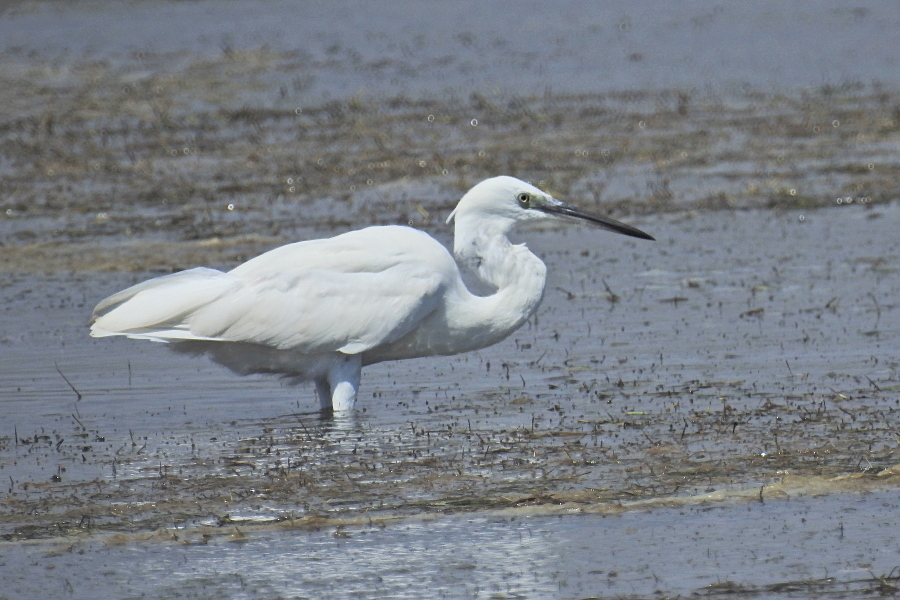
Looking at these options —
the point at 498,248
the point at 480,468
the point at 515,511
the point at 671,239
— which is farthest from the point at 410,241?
the point at 671,239

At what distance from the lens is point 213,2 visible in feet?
113

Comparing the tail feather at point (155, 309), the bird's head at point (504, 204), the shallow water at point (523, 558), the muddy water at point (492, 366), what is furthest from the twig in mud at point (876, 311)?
the tail feather at point (155, 309)

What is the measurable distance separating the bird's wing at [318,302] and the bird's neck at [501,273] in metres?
0.18

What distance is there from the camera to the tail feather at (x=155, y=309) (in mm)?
7891

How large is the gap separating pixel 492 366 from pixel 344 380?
4.24 feet

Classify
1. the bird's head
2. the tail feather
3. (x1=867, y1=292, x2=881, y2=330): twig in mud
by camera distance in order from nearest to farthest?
1. the tail feather
2. the bird's head
3. (x1=867, y1=292, x2=881, y2=330): twig in mud

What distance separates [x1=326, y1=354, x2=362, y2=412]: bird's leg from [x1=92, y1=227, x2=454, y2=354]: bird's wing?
0.13m

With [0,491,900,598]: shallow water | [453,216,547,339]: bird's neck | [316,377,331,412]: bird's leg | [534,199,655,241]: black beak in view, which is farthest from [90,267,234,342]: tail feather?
[0,491,900,598]: shallow water

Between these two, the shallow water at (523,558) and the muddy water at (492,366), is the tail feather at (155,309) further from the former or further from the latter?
the shallow water at (523,558)

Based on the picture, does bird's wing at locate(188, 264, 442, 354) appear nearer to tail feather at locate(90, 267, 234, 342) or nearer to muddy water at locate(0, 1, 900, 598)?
tail feather at locate(90, 267, 234, 342)

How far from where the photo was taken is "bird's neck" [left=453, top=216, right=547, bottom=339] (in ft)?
25.9

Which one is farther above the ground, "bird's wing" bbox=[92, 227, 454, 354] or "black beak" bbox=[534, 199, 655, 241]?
"black beak" bbox=[534, 199, 655, 241]

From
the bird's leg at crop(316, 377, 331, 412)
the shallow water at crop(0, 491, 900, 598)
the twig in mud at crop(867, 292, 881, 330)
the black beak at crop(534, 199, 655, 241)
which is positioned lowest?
the shallow water at crop(0, 491, 900, 598)

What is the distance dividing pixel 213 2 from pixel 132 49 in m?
7.10
